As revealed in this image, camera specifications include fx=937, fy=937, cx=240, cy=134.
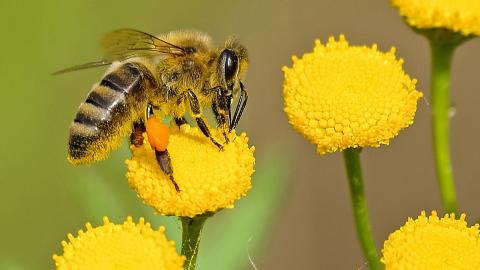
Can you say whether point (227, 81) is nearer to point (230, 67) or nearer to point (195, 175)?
point (230, 67)

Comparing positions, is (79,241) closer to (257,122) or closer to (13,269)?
(13,269)

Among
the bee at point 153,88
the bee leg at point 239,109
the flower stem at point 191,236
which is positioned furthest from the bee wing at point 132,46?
the flower stem at point 191,236

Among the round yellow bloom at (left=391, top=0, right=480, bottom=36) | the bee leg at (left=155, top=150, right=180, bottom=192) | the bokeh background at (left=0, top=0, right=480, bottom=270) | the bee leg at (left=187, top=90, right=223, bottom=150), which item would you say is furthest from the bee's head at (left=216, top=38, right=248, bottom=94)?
the bokeh background at (left=0, top=0, right=480, bottom=270)

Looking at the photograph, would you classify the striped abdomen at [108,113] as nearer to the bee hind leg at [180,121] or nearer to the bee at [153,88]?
the bee at [153,88]

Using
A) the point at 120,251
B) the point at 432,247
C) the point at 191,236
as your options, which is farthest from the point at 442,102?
the point at 120,251

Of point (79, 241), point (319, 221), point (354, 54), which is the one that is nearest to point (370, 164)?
point (319, 221)
